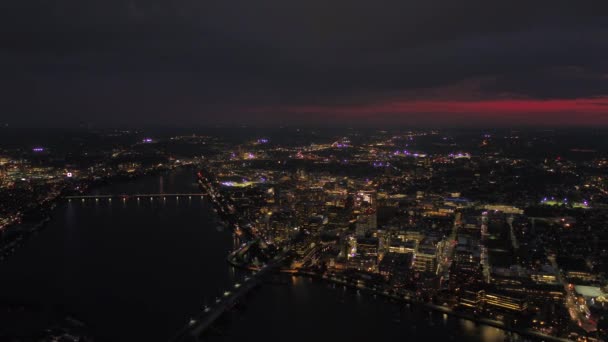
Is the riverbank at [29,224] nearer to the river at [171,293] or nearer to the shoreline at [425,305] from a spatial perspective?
the river at [171,293]

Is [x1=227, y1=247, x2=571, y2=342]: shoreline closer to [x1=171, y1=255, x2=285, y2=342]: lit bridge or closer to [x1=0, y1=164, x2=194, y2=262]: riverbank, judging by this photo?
[x1=171, y1=255, x2=285, y2=342]: lit bridge

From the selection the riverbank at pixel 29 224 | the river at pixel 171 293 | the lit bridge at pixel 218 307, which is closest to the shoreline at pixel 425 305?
the river at pixel 171 293

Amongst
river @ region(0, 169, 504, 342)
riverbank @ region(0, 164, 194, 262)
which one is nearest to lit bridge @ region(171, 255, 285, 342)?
river @ region(0, 169, 504, 342)

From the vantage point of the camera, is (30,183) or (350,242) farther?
(30,183)

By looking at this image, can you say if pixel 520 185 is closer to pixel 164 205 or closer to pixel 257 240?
pixel 257 240

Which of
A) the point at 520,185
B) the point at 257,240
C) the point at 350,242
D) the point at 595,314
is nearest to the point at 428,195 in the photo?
the point at 520,185
